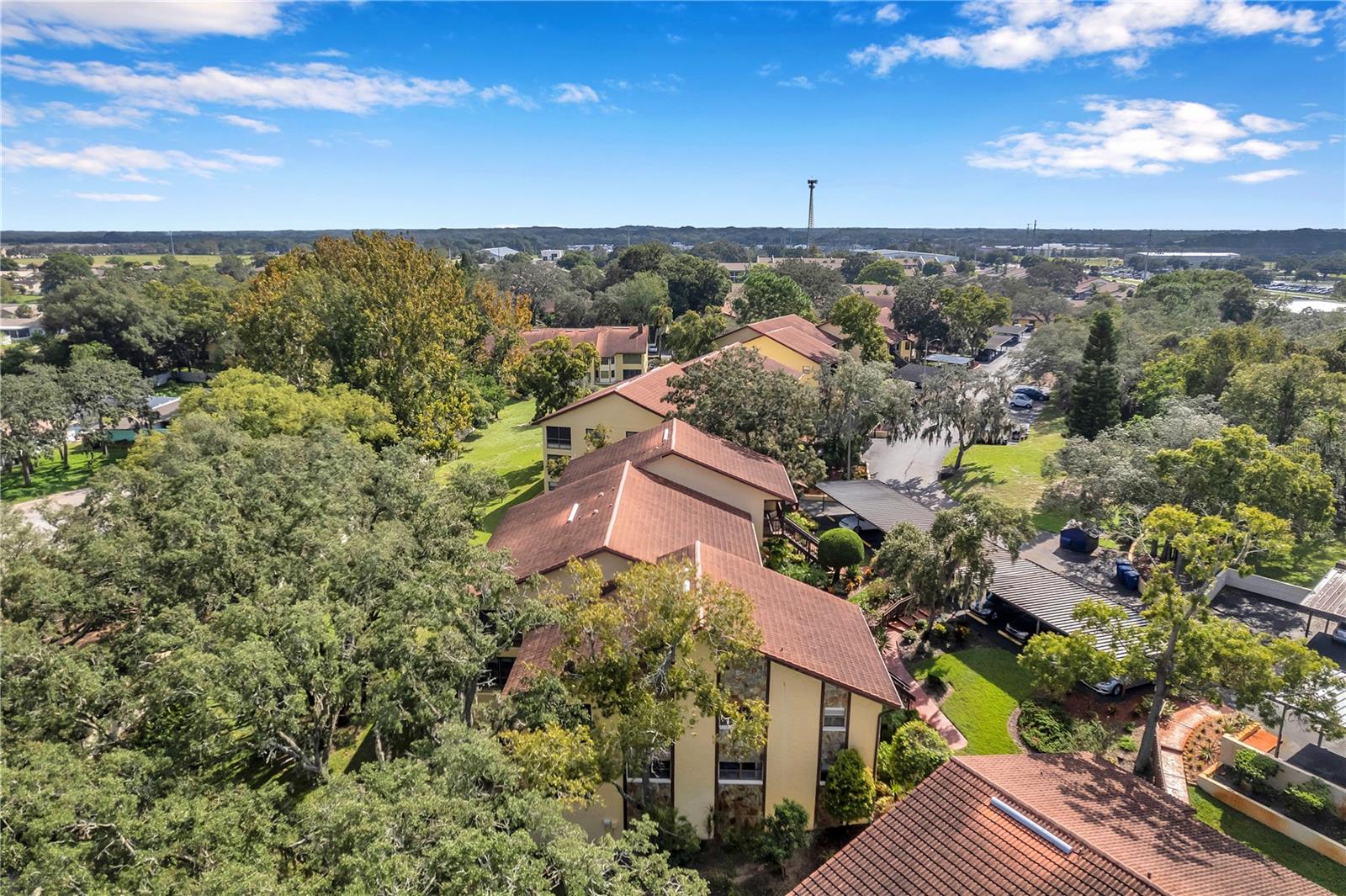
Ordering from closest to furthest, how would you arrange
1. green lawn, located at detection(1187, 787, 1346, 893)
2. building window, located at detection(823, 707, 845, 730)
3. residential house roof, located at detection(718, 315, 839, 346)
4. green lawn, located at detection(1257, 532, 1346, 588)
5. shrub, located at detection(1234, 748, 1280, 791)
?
green lawn, located at detection(1187, 787, 1346, 893) → building window, located at detection(823, 707, 845, 730) → shrub, located at detection(1234, 748, 1280, 791) → green lawn, located at detection(1257, 532, 1346, 588) → residential house roof, located at detection(718, 315, 839, 346)

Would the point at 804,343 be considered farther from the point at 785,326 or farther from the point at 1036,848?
the point at 1036,848

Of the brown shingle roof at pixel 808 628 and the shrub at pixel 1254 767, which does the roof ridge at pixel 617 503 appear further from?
the shrub at pixel 1254 767

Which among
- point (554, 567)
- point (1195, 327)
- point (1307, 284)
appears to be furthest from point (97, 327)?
point (1307, 284)

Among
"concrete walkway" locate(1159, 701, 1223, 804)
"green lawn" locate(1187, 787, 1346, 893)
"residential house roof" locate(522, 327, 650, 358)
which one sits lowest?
"green lawn" locate(1187, 787, 1346, 893)

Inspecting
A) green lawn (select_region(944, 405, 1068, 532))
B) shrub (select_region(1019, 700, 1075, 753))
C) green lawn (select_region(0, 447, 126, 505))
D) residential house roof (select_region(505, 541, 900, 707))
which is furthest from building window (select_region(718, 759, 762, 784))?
green lawn (select_region(0, 447, 126, 505))

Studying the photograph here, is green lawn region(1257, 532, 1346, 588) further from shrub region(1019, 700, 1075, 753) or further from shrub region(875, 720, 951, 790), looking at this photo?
shrub region(875, 720, 951, 790)
